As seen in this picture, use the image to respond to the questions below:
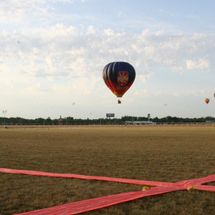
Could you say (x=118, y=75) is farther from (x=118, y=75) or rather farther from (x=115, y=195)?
(x=115, y=195)

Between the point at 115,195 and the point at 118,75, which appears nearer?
the point at 115,195

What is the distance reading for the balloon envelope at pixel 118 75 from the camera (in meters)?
36.5

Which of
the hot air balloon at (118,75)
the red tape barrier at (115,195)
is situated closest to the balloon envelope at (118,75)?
the hot air balloon at (118,75)

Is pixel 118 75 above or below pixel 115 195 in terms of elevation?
above

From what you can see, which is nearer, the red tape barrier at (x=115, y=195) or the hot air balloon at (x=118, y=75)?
the red tape barrier at (x=115, y=195)

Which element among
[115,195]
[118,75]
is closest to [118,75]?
[118,75]

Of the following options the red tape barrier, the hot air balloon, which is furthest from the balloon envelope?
the red tape barrier

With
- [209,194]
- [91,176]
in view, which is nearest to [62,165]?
[91,176]

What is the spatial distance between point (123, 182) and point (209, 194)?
8.27 feet

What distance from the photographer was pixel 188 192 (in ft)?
33.9

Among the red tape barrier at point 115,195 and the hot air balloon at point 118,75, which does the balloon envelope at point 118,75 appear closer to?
the hot air balloon at point 118,75

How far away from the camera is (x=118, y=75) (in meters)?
36.9

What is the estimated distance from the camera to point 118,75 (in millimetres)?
36875

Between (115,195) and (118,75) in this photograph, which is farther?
(118,75)
